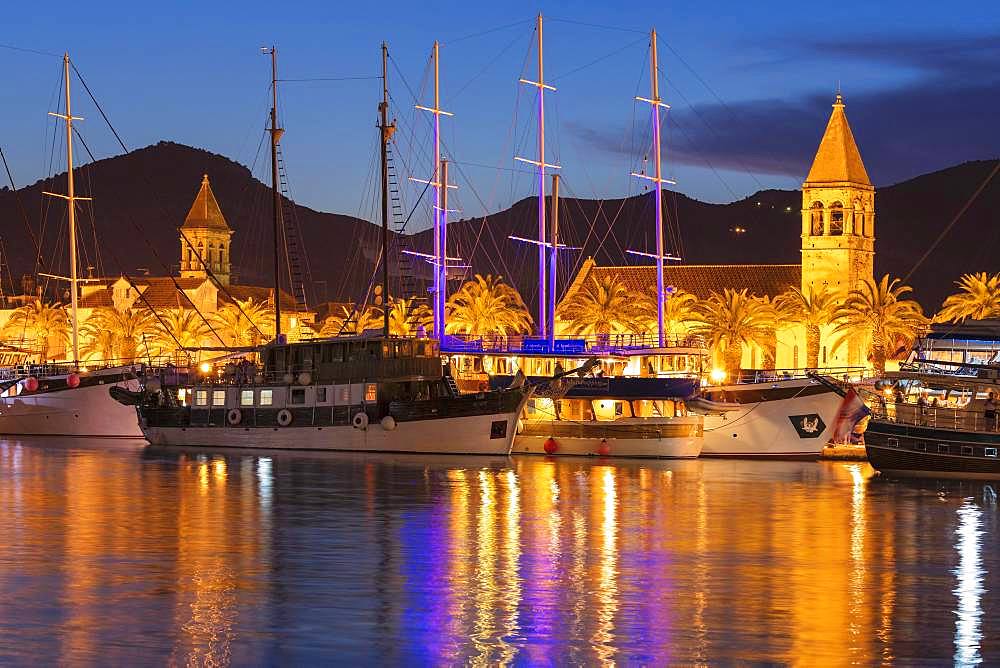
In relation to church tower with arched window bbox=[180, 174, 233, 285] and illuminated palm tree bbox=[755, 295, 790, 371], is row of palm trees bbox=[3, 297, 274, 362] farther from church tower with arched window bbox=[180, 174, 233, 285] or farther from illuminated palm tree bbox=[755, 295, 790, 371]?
church tower with arched window bbox=[180, 174, 233, 285]

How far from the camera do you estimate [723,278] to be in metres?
123

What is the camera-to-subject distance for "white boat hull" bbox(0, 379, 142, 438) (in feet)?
249

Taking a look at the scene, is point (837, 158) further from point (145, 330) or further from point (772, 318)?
point (145, 330)

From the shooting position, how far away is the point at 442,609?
2759cm

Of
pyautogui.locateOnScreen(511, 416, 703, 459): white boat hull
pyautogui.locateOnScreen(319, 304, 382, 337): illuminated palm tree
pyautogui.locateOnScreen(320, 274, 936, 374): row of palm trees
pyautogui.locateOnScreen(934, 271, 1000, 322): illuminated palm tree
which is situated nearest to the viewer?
pyautogui.locateOnScreen(511, 416, 703, 459): white boat hull

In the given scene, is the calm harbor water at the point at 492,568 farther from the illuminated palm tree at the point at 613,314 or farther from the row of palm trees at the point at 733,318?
the illuminated palm tree at the point at 613,314

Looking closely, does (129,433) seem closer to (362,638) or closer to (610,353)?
(610,353)

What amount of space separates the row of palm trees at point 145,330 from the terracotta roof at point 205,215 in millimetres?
39524

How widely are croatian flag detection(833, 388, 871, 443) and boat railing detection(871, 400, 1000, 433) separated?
25.7 ft

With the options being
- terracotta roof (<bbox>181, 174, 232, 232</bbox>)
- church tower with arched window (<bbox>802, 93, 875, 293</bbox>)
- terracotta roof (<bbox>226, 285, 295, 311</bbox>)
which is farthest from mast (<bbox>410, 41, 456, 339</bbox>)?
terracotta roof (<bbox>181, 174, 232, 232</bbox>)

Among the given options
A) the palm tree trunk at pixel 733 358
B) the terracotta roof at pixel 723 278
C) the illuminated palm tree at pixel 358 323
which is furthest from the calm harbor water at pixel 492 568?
the terracotta roof at pixel 723 278

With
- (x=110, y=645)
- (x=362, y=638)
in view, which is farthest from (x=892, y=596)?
(x=110, y=645)

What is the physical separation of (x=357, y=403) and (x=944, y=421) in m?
21.6

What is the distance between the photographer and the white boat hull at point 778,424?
62.0 metres
